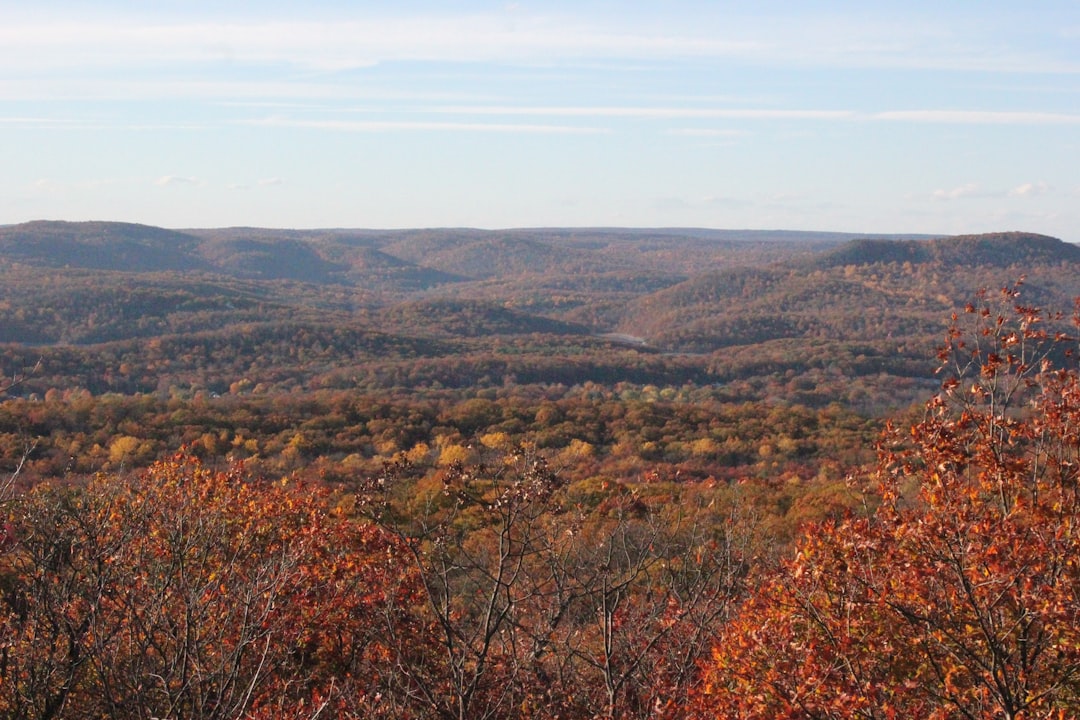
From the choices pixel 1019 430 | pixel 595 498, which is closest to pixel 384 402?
pixel 595 498

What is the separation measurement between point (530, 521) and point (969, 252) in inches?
6909

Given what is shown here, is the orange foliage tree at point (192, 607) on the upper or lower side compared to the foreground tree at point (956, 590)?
lower

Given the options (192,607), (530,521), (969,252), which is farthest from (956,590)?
(969,252)

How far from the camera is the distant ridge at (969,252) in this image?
542ft

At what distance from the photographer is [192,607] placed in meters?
8.26

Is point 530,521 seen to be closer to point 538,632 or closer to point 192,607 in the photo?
point 538,632

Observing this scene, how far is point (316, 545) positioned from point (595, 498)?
14441 mm

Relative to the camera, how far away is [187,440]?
142 ft

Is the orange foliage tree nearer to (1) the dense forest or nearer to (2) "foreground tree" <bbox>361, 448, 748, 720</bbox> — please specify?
(1) the dense forest

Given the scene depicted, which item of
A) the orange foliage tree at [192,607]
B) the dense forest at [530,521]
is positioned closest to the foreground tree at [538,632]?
the dense forest at [530,521]

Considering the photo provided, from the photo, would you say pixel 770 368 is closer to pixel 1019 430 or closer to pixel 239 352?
pixel 239 352

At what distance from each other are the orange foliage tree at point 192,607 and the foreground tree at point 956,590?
3.69 meters

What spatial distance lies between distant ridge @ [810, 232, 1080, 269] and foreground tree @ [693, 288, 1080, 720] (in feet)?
548

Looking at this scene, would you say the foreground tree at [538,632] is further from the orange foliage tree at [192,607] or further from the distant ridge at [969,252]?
the distant ridge at [969,252]
